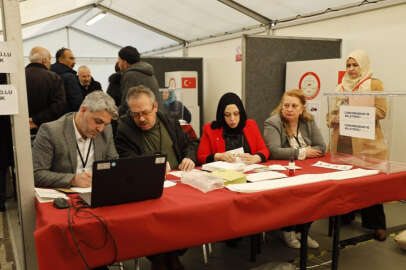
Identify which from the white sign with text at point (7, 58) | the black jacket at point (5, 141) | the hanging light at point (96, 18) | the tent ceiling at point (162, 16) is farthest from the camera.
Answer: the hanging light at point (96, 18)

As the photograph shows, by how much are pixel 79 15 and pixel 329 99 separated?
6294mm

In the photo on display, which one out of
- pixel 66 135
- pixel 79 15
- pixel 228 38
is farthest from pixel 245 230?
pixel 79 15

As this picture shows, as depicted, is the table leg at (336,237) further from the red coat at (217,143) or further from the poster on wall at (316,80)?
the poster on wall at (316,80)

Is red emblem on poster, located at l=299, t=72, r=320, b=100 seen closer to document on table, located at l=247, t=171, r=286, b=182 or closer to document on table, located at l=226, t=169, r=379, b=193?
document on table, located at l=226, t=169, r=379, b=193

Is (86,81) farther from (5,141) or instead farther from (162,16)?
(162,16)

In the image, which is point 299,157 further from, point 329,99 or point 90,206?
point 90,206

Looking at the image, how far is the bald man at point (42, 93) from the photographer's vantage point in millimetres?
3064

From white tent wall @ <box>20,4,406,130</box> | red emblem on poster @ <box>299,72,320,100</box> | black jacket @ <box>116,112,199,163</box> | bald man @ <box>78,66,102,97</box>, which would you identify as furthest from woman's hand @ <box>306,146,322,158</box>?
bald man @ <box>78,66,102,97</box>

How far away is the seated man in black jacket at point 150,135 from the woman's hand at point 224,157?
0.58 ft

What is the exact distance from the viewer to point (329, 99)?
7.36 ft

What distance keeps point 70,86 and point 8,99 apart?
2191 millimetres

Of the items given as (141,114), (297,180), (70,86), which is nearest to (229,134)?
(141,114)

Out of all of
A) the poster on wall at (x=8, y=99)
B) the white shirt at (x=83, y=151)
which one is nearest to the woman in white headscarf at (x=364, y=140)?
the white shirt at (x=83, y=151)

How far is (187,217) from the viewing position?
4.68 ft
